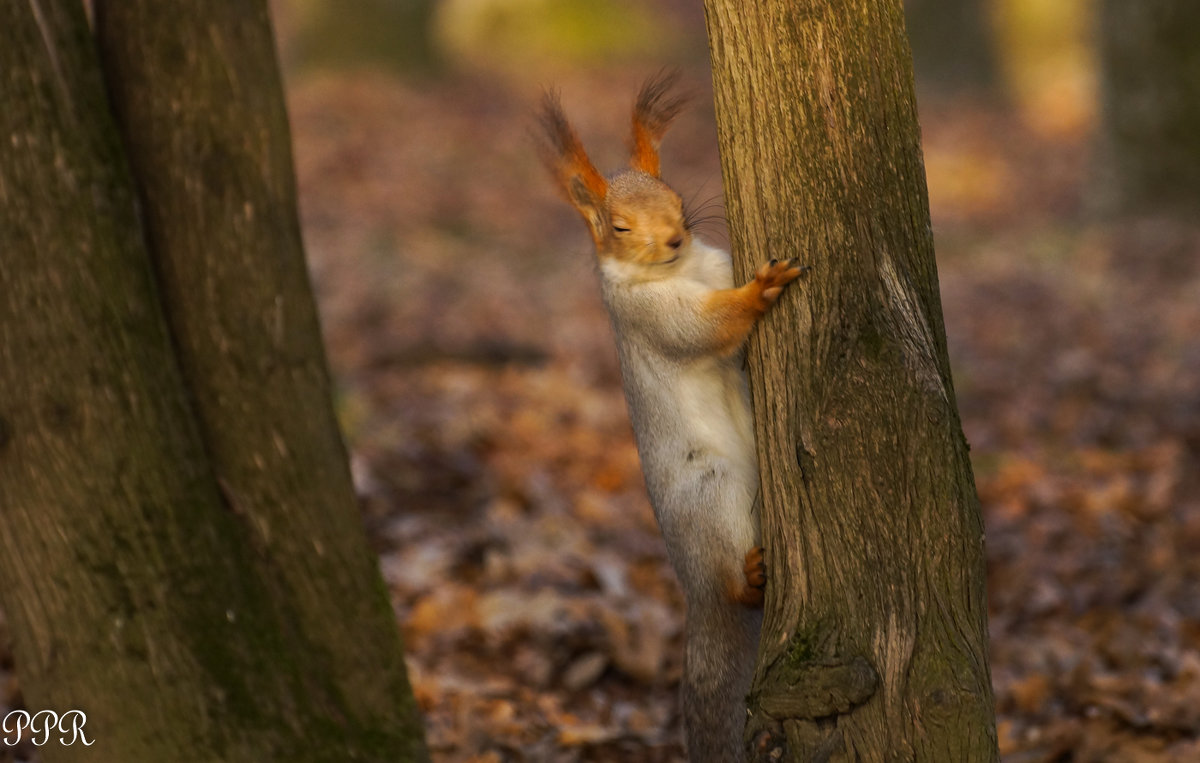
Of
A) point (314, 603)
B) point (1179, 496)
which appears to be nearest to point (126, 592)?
point (314, 603)

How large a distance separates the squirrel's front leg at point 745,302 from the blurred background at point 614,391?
35 cm

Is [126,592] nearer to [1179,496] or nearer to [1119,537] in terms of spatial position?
[1119,537]

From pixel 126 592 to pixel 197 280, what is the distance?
0.75 metres

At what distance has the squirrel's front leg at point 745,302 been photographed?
7.69 feet

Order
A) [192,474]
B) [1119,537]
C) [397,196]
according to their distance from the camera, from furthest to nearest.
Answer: [397,196] < [1119,537] < [192,474]

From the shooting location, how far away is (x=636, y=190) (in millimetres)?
2764

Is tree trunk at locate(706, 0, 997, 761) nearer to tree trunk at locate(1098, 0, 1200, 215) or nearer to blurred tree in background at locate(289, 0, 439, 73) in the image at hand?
tree trunk at locate(1098, 0, 1200, 215)

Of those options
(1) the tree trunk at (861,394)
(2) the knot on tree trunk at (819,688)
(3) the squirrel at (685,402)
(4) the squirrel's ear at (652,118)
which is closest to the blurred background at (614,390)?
(4) the squirrel's ear at (652,118)

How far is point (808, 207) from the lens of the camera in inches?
90.2

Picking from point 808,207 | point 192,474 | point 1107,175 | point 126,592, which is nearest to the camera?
point 808,207

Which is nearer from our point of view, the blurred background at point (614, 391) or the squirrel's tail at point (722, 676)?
the squirrel's tail at point (722, 676)

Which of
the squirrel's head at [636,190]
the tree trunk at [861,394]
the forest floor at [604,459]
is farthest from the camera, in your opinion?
the forest floor at [604,459]

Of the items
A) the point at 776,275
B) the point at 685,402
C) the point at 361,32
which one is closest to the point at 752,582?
the point at 685,402

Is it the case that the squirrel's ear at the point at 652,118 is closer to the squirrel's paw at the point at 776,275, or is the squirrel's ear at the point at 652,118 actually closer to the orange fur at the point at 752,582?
the squirrel's paw at the point at 776,275
